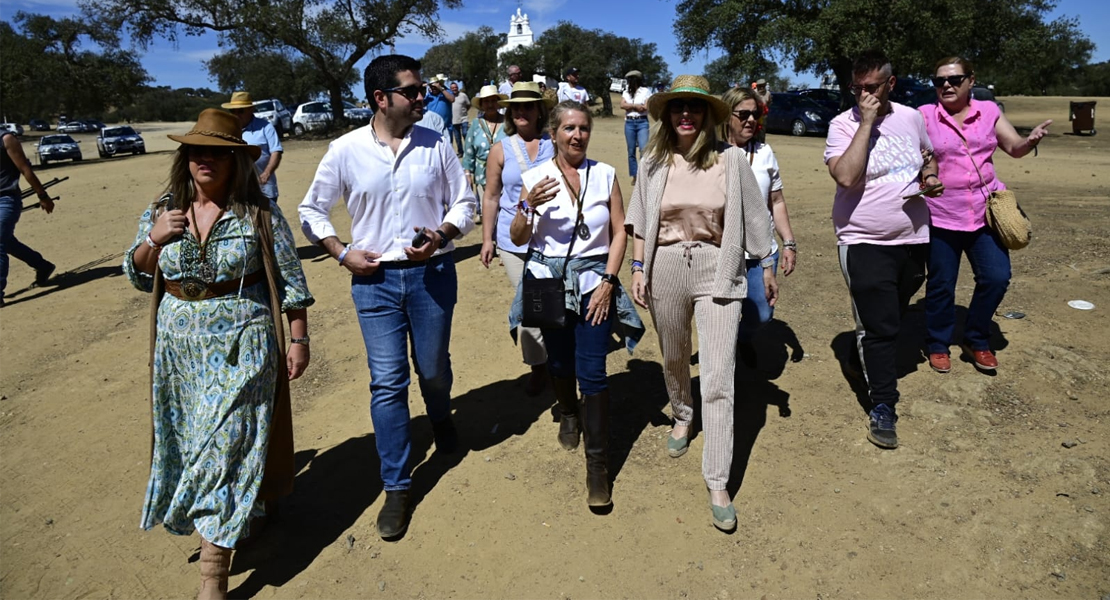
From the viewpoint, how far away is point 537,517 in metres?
3.56

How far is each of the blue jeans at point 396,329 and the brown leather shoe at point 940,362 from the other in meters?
3.22

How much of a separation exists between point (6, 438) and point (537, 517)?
3.77m

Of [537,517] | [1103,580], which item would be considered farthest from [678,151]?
[1103,580]

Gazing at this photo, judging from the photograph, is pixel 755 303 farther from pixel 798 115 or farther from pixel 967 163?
pixel 798 115

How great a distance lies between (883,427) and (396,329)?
8.60 ft

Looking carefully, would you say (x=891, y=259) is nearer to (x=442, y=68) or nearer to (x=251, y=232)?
(x=251, y=232)

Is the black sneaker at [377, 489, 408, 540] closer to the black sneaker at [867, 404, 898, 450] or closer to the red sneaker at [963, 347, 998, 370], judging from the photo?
the black sneaker at [867, 404, 898, 450]

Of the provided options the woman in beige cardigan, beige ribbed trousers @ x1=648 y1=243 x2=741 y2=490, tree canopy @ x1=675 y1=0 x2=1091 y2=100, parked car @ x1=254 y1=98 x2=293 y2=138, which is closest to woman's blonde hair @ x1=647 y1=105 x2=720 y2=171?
the woman in beige cardigan

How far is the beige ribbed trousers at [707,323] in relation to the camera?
3.34 m

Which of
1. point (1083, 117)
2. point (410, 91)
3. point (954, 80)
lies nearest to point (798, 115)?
point (1083, 117)

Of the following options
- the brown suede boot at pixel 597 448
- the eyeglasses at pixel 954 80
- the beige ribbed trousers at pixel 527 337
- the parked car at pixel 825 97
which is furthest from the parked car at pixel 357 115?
the brown suede boot at pixel 597 448

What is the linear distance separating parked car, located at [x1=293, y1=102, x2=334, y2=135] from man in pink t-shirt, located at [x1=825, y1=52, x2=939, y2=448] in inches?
1212

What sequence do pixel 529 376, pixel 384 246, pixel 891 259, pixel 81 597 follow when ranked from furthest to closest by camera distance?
pixel 529 376, pixel 891 259, pixel 384 246, pixel 81 597

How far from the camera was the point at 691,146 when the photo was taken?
11.2 ft
